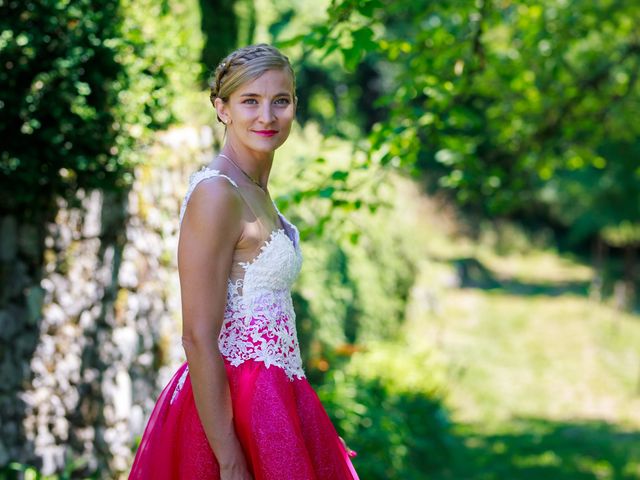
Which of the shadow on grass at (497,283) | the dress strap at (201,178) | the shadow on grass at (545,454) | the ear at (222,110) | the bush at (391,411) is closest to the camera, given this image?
the dress strap at (201,178)

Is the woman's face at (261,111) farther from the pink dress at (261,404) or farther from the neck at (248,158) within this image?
the pink dress at (261,404)

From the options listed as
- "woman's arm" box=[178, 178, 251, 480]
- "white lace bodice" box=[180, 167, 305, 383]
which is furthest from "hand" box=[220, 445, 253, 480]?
"white lace bodice" box=[180, 167, 305, 383]

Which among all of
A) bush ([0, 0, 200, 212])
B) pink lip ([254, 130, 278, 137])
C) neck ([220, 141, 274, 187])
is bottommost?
neck ([220, 141, 274, 187])

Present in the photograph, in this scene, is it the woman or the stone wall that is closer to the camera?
the woman

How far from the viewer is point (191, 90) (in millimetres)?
4770

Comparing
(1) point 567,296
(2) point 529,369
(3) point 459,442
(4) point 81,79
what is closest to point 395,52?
(4) point 81,79

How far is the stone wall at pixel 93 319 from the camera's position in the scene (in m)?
3.66

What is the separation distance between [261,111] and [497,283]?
1805 centimetres

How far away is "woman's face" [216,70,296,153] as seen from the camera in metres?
1.86

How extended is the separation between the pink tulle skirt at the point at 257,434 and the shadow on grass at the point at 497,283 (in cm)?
1700

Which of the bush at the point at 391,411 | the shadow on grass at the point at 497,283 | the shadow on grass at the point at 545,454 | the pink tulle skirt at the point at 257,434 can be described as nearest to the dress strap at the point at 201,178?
the pink tulle skirt at the point at 257,434

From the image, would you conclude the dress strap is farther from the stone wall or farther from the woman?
the stone wall

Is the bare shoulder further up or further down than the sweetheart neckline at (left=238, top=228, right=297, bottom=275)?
further up

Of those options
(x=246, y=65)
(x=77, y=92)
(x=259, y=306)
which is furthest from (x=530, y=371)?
(x=246, y=65)
